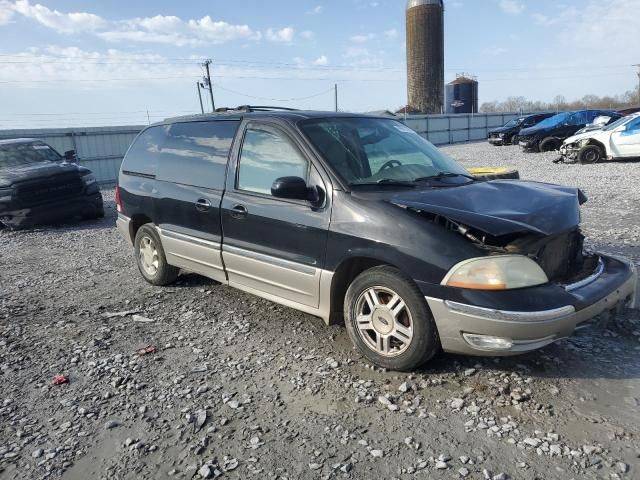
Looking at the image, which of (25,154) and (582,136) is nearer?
(25,154)

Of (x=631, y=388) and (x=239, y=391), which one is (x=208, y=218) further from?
(x=631, y=388)

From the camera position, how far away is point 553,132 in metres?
21.4

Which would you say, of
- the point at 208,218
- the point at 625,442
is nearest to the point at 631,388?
the point at 625,442

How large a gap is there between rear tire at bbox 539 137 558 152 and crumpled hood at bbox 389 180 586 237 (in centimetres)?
1910

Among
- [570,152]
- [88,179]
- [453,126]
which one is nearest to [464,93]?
[453,126]

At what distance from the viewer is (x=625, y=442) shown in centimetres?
268

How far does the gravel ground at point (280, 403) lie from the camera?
8.71 feet

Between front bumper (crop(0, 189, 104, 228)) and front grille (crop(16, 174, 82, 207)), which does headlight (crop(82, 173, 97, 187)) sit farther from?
front bumper (crop(0, 189, 104, 228))

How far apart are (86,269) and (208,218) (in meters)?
3.09

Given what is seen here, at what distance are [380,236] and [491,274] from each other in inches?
29.1

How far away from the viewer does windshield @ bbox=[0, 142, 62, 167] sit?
1017cm

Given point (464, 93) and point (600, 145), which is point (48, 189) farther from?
point (464, 93)

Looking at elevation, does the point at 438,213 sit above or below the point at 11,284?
above

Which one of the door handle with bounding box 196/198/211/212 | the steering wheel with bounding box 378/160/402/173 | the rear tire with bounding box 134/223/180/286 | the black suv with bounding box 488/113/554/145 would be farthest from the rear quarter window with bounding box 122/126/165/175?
the black suv with bounding box 488/113/554/145
